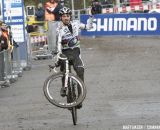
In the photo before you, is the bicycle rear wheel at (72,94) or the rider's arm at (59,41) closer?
the bicycle rear wheel at (72,94)

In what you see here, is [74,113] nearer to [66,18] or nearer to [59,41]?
[59,41]

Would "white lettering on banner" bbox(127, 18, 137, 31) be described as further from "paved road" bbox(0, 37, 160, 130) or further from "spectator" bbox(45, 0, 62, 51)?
"spectator" bbox(45, 0, 62, 51)

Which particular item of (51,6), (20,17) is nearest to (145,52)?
(51,6)

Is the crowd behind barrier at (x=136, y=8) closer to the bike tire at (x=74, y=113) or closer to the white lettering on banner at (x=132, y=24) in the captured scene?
the white lettering on banner at (x=132, y=24)

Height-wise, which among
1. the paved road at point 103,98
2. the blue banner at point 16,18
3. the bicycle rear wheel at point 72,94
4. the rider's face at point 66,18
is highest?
the rider's face at point 66,18

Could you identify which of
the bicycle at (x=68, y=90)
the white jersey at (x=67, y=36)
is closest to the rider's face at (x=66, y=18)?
the white jersey at (x=67, y=36)

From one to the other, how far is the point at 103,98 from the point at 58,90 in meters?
3.36

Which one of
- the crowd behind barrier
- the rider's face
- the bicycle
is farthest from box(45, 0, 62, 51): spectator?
the crowd behind barrier

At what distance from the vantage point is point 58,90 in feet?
38.5

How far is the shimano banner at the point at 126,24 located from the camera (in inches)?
1296

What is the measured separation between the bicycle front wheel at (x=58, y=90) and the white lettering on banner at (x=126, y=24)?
21.2m

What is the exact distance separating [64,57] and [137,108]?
2.29 metres

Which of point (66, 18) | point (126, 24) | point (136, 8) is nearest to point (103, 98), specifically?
point (66, 18)

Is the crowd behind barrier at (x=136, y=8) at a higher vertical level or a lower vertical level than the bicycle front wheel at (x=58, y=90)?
lower
